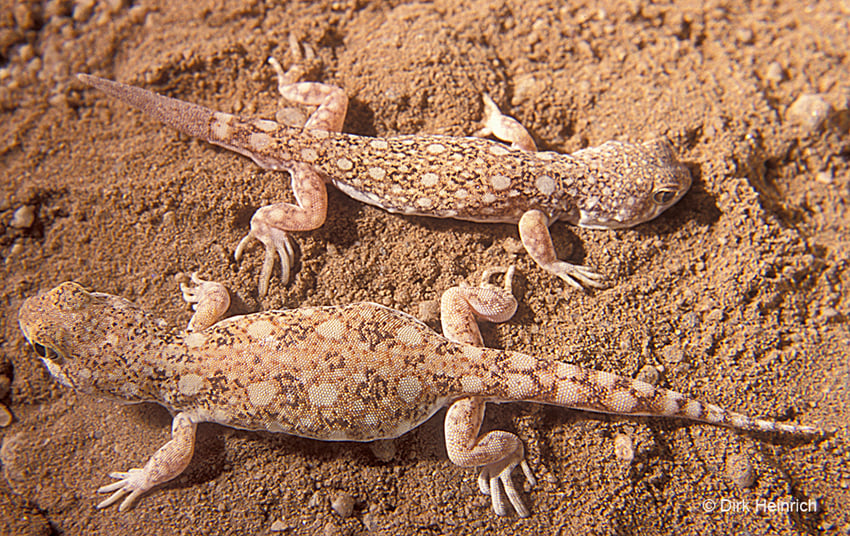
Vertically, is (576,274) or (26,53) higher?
(26,53)

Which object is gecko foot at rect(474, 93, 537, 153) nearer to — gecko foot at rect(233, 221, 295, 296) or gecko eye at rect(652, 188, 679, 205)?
gecko eye at rect(652, 188, 679, 205)

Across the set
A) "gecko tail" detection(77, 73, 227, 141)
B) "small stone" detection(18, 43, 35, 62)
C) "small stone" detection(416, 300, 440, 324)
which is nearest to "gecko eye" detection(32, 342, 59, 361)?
"gecko tail" detection(77, 73, 227, 141)

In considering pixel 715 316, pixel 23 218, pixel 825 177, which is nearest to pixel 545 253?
pixel 715 316

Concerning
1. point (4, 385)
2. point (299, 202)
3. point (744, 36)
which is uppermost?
point (744, 36)

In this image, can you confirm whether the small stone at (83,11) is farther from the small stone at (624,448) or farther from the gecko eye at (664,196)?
the small stone at (624,448)

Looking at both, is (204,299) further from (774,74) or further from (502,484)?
(774,74)

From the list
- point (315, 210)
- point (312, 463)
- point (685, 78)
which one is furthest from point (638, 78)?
point (312, 463)
